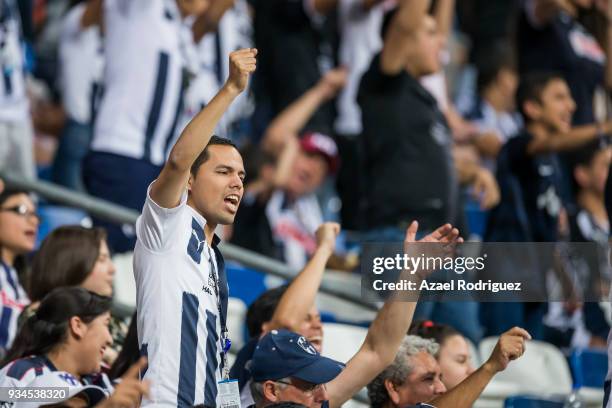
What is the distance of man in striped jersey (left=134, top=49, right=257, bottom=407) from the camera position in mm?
4070

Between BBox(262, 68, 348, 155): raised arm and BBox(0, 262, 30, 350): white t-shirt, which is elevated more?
BBox(262, 68, 348, 155): raised arm

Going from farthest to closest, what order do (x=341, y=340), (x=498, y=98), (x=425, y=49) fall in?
1. (x=498, y=98)
2. (x=425, y=49)
3. (x=341, y=340)

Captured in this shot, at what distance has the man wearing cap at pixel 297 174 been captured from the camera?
7.99 meters

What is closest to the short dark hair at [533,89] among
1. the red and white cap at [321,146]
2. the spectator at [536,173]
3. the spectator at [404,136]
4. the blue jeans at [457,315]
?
the spectator at [536,173]

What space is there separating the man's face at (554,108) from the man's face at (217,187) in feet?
11.4

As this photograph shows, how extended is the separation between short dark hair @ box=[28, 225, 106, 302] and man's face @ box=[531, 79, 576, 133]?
293 centimetres

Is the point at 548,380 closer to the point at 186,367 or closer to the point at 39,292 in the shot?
the point at 39,292

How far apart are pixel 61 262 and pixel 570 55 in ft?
15.4

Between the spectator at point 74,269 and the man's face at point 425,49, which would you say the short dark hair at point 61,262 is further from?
the man's face at point 425,49

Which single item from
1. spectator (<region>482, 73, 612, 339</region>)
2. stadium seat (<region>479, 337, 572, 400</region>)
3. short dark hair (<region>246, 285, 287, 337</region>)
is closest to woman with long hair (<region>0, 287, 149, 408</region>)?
short dark hair (<region>246, 285, 287, 337</region>)

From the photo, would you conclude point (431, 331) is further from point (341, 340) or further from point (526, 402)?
point (341, 340)

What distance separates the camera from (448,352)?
538cm

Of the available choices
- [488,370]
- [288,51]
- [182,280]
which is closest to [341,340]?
[488,370]

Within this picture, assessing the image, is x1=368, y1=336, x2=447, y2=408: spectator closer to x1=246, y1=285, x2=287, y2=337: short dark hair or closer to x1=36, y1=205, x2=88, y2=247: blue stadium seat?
x1=246, y1=285, x2=287, y2=337: short dark hair
